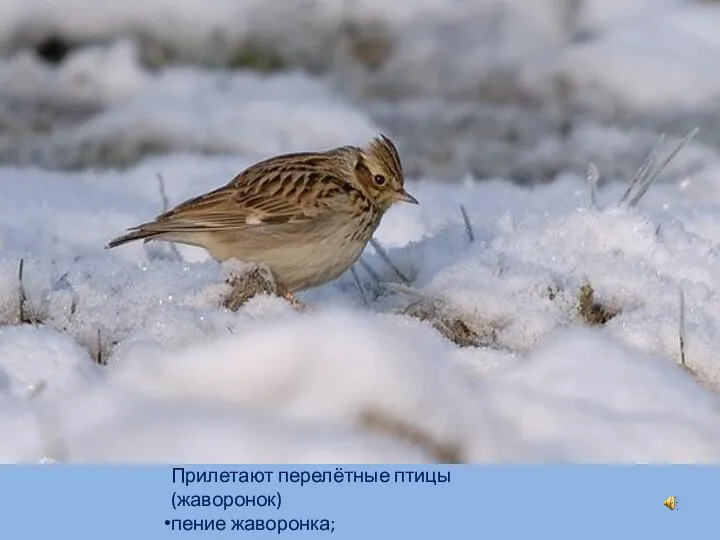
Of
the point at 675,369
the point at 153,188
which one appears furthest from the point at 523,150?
the point at 675,369

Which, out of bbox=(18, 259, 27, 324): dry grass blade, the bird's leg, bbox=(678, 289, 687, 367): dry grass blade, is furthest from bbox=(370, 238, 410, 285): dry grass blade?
bbox=(18, 259, 27, 324): dry grass blade

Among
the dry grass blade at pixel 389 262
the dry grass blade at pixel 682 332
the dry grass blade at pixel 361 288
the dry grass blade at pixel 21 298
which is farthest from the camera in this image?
the dry grass blade at pixel 389 262

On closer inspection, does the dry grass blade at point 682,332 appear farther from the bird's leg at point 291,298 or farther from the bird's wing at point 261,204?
the bird's wing at point 261,204

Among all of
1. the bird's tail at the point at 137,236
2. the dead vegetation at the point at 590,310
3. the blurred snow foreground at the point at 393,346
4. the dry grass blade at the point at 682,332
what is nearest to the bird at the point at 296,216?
the bird's tail at the point at 137,236

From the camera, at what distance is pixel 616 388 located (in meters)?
4.12

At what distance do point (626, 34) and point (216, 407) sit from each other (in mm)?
8658

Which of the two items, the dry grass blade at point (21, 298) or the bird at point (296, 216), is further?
the bird at point (296, 216)

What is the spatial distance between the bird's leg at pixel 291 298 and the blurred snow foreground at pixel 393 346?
0.06 m

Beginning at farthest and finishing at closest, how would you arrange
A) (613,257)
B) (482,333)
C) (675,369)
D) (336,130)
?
1. (336,130)
2. (613,257)
3. (482,333)
4. (675,369)

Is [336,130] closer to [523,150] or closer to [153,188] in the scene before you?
[523,150]

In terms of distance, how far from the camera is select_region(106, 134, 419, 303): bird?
5.45 metres

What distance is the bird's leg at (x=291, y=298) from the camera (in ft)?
16.5

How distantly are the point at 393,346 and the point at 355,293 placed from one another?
6.31 ft

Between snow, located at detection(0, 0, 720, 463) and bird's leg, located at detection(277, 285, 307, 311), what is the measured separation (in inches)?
3.5
